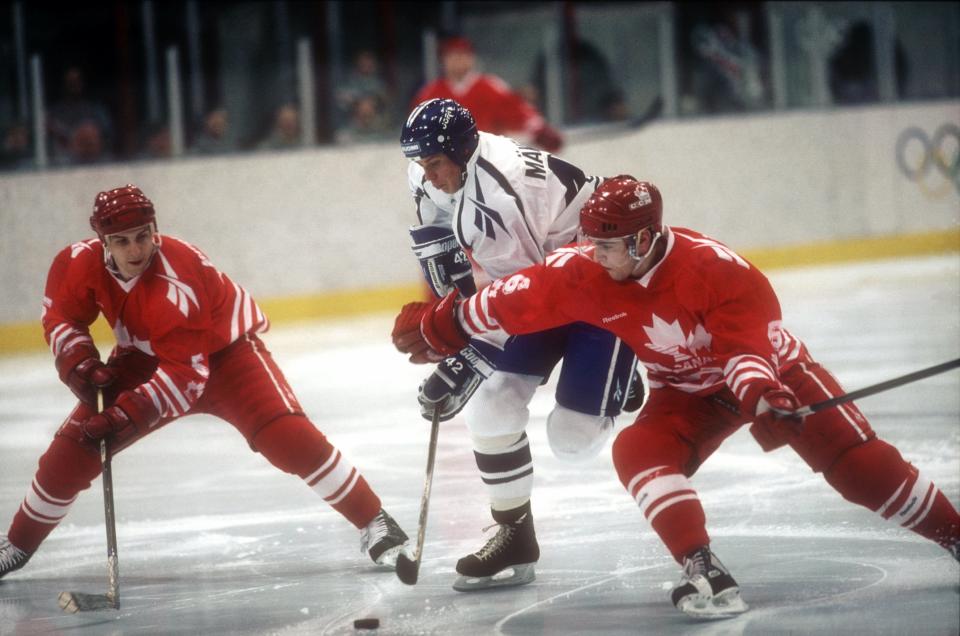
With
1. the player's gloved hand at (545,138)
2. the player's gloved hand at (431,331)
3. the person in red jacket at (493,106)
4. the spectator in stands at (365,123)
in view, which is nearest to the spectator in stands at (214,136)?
the spectator in stands at (365,123)

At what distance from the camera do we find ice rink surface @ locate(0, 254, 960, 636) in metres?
3.23

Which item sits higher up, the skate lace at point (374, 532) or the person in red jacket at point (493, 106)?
the person in red jacket at point (493, 106)

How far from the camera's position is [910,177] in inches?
429

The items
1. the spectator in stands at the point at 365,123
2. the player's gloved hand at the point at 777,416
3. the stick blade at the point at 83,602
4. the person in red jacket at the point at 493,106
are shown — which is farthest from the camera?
the spectator in stands at the point at 365,123

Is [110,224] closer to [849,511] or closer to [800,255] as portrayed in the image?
[849,511]

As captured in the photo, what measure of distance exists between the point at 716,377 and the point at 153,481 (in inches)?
90.1

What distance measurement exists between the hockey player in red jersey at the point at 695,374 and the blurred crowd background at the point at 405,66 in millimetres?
4863

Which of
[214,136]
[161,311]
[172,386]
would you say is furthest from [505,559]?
[214,136]

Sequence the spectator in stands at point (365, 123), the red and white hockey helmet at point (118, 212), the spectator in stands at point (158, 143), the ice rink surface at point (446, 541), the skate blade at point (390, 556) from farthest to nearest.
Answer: the spectator in stands at point (365, 123)
the spectator in stands at point (158, 143)
the skate blade at point (390, 556)
the red and white hockey helmet at point (118, 212)
the ice rink surface at point (446, 541)

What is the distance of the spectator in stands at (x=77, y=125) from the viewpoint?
8.37m

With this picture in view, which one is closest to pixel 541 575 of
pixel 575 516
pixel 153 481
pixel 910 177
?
pixel 575 516

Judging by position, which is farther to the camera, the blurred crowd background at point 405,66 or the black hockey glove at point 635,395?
the blurred crowd background at point 405,66

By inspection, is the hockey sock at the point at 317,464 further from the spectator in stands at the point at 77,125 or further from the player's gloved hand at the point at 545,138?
the spectator in stands at the point at 77,125

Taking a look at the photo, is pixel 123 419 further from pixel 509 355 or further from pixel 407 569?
pixel 509 355
